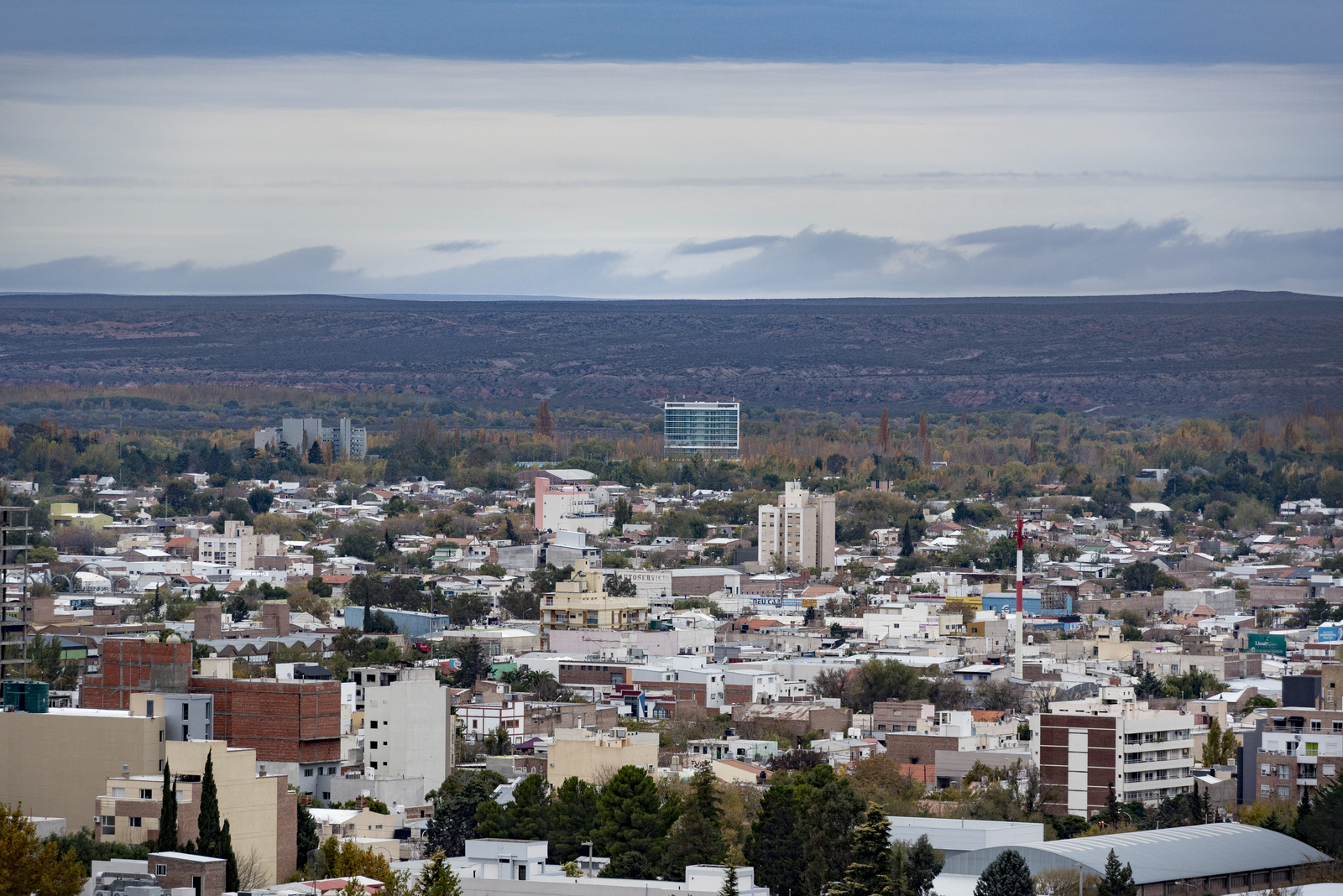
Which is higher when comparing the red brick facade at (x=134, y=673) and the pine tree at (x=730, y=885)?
the red brick facade at (x=134, y=673)

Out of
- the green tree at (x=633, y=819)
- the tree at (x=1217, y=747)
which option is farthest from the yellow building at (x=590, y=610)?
the green tree at (x=633, y=819)

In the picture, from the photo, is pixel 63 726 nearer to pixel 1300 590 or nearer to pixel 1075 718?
pixel 1075 718

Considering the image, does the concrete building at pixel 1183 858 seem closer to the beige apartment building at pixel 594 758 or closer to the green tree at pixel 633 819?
the green tree at pixel 633 819

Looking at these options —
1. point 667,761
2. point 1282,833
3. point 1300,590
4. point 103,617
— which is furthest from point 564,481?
point 1282,833

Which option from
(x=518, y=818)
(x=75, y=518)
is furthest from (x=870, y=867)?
(x=75, y=518)

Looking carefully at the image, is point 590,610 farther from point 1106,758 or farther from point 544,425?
point 544,425

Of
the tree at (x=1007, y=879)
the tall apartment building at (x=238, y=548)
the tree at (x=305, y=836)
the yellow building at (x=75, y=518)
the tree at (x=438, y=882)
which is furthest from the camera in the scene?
the yellow building at (x=75, y=518)
